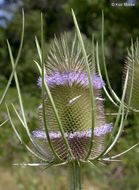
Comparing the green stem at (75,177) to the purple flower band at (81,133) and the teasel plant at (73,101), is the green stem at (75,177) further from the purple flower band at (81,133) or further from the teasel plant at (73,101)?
the purple flower band at (81,133)

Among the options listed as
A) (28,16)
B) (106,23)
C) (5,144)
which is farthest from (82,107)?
(28,16)

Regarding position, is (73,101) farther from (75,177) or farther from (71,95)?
(75,177)

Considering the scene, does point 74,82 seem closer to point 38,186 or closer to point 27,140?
point 27,140

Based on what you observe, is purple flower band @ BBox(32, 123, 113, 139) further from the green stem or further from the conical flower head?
the green stem

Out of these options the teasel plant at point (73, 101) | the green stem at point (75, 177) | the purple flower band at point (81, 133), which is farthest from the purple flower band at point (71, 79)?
the green stem at point (75, 177)

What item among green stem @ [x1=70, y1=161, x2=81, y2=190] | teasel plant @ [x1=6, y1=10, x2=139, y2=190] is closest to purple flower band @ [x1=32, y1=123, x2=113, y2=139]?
teasel plant @ [x1=6, y1=10, x2=139, y2=190]

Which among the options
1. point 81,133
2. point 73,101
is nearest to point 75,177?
point 81,133
